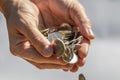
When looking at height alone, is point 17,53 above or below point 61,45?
below

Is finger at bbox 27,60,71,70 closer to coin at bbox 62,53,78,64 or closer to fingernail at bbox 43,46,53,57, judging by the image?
→ coin at bbox 62,53,78,64

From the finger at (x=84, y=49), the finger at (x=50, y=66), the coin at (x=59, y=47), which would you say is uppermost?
the coin at (x=59, y=47)

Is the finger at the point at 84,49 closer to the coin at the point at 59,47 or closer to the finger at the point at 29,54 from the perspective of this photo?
the finger at the point at 29,54

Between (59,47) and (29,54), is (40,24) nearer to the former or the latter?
(29,54)

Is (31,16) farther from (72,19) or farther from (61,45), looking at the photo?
(61,45)

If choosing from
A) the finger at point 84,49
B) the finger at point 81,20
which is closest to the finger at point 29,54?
the finger at point 84,49

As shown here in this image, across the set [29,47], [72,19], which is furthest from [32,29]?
[72,19]

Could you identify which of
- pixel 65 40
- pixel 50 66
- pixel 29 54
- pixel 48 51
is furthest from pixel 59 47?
pixel 50 66
